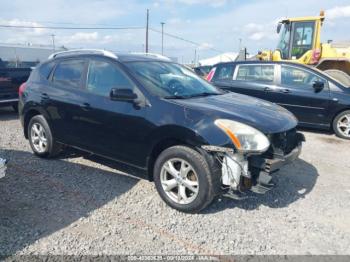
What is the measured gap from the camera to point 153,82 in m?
4.18

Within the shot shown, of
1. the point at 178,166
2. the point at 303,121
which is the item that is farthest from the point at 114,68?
the point at 303,121

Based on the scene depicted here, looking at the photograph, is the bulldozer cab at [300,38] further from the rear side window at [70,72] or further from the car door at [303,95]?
the rear side window at [70,72]

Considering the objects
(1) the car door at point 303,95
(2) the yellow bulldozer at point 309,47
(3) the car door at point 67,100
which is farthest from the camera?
(2) the yellow bulldozer at point 309,47

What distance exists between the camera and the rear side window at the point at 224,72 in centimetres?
859

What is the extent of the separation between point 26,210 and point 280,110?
3.30 m

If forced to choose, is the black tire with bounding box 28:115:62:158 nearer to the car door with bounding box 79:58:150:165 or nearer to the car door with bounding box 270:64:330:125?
the car door with bounding box 79:58:150:165

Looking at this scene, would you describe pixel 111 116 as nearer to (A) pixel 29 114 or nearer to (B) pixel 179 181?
(B) pixel 179 181

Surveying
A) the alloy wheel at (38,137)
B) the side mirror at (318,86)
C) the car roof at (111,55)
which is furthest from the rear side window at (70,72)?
the side mirror at (318,86)

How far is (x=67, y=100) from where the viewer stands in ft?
15.9

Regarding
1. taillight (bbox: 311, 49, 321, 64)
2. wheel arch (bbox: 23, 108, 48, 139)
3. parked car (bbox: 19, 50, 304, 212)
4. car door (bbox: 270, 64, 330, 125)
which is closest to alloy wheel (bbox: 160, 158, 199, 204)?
parked car (bbox: 19, 50, 304, 212)

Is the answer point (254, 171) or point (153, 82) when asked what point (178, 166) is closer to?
point (254, 171)

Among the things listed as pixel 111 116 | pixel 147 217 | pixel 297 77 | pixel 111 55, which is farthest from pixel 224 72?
pixel 147 217

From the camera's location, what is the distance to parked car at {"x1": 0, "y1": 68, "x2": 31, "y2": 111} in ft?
28.6

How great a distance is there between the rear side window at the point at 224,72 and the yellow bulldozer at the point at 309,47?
3.61 metres
